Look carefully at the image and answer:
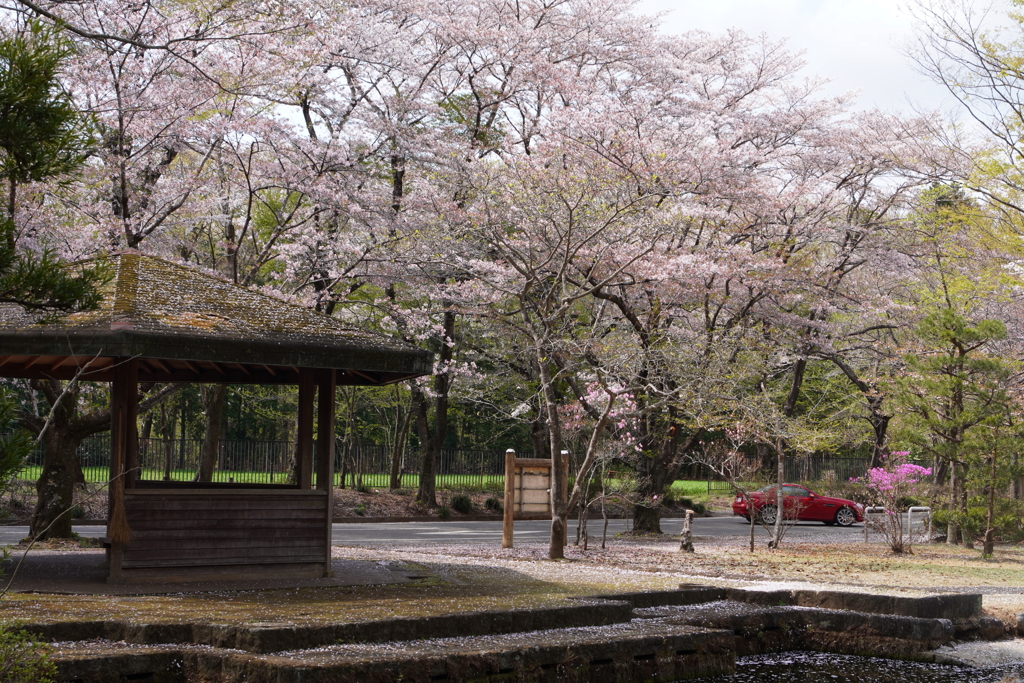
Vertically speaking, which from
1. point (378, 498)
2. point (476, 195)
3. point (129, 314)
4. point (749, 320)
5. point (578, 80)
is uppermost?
point (578, 80)

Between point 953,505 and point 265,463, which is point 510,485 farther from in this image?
point 265,463

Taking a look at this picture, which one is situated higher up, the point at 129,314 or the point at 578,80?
the point at 578,80

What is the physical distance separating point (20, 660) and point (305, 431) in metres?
5.19

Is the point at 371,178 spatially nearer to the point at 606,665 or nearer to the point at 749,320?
the point at 749,320

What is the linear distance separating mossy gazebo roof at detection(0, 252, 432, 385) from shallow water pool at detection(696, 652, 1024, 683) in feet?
14.1

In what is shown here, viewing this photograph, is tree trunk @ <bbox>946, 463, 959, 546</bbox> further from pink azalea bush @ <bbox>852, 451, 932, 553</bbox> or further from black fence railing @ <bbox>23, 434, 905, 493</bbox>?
black fence railing @ <bbox>23, 434, 905, 493</bbox>

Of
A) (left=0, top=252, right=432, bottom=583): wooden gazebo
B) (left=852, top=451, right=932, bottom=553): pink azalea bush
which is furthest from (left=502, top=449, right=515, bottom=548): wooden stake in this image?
(left=852, top=451, right=932, bottom=553): pink azalea bush

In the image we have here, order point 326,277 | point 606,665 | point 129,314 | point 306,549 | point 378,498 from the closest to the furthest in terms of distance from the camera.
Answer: point 606,665 → point 129,314 → point 306,549 → point 326,277 → point 378,498

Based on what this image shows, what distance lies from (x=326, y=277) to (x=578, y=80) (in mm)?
7181

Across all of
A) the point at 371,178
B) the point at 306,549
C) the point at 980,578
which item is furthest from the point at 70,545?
the point at 980,578

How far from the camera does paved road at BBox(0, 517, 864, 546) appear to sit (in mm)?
17500

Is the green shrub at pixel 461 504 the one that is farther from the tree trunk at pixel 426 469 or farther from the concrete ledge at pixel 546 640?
the concrete ledge at pixel 546 640

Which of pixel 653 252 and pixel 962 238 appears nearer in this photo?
pixel 653 252

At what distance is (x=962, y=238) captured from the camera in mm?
21875
